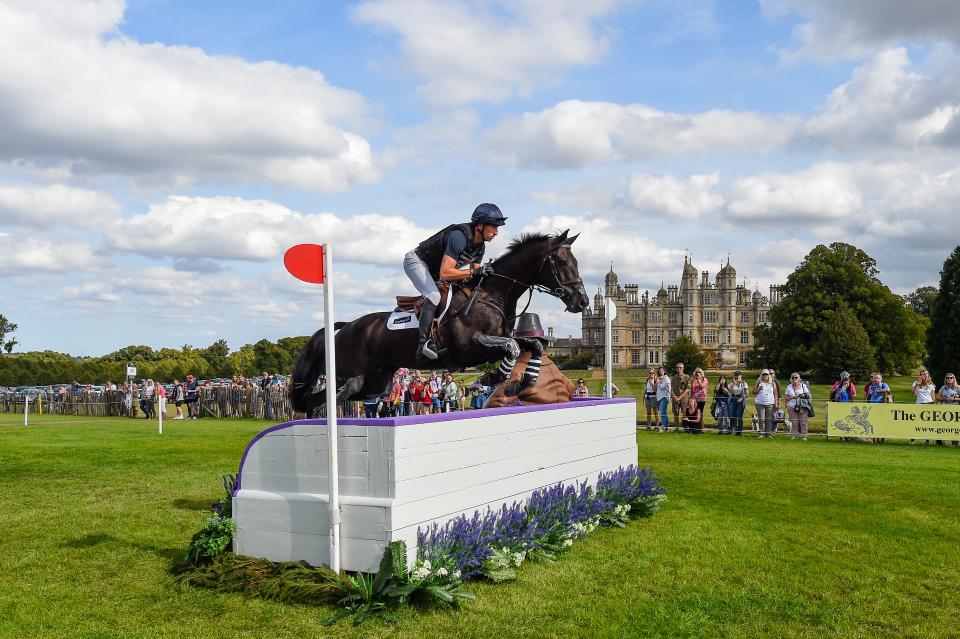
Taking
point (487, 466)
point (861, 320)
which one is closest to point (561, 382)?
point (487, 466)

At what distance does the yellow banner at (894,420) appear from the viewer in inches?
677

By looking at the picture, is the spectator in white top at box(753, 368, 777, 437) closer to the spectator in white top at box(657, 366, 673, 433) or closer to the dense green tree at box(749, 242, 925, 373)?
the spectator in white top at box(657, 366, 673, 433)

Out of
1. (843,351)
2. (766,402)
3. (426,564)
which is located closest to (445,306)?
(426,564)

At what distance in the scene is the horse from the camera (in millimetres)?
6883

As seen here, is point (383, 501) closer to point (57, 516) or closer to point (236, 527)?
point (236, 527)

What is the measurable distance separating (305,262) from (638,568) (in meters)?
3.66

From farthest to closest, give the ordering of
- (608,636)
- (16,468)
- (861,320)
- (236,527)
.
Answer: (861,320) < (16,468) < (236,527) < (608,636)

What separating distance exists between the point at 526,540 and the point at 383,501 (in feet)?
5.51

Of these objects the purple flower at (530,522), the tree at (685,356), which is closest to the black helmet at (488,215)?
the purple flower at (530,522)

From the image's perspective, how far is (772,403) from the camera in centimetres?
1933

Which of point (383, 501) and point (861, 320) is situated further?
point (861, 320)

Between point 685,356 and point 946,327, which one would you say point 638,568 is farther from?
point 685,356

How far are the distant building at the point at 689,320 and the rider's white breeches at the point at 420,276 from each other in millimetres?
123698

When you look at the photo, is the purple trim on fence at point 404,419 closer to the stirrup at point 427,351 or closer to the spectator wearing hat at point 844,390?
the stirrup at point 427,351
